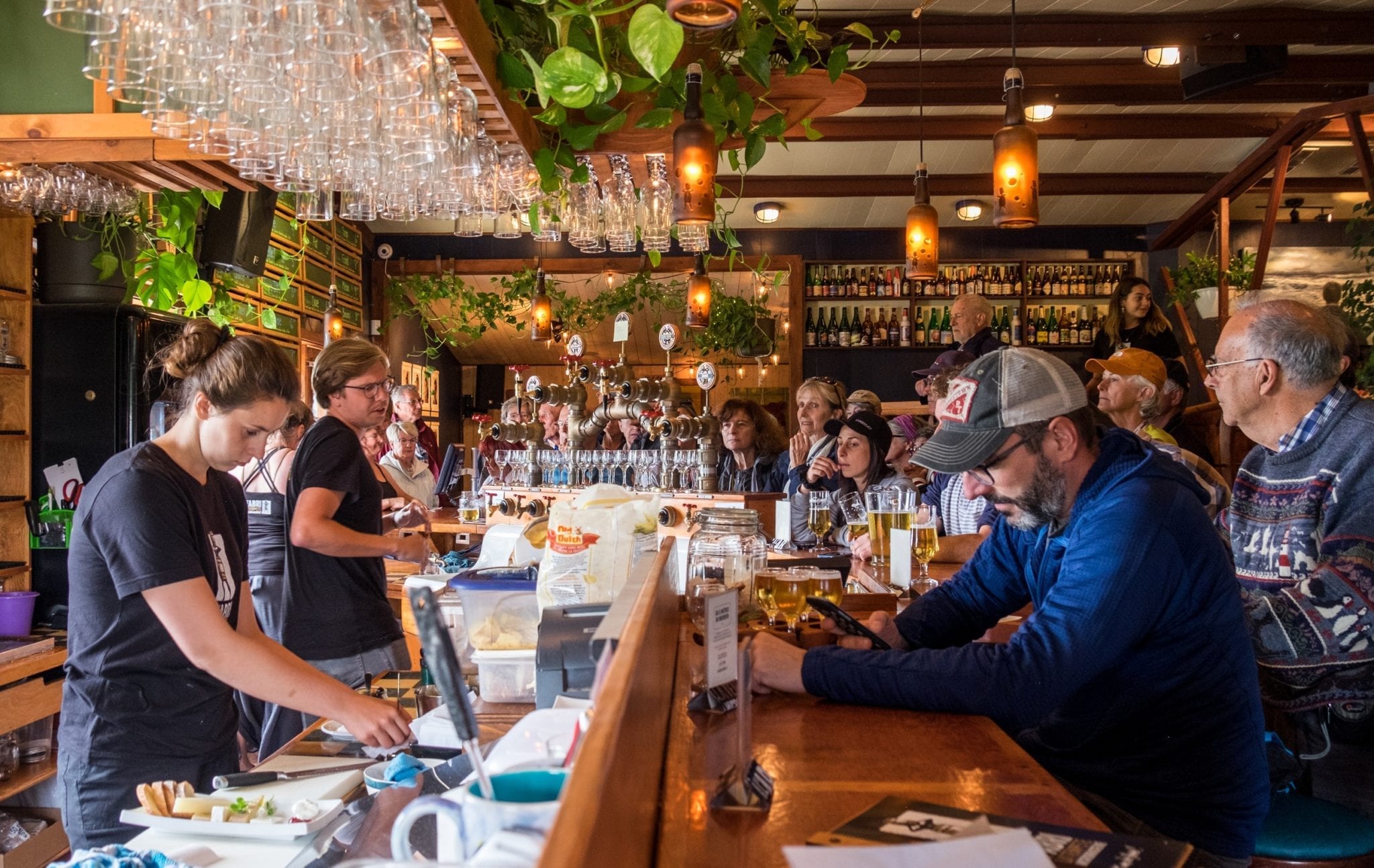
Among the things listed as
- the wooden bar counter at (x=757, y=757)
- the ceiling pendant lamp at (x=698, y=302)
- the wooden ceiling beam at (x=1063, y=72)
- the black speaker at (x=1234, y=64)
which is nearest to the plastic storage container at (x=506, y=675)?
the wooden bar counter at (x=757, y=757)

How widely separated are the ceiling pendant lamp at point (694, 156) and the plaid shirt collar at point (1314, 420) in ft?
5.05

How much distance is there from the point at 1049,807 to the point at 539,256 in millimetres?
8526

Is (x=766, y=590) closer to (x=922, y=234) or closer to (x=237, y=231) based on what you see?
(x=922, y=234)

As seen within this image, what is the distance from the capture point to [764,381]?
1229 cm

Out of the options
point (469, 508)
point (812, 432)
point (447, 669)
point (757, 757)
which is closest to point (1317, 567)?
point (757, 757)

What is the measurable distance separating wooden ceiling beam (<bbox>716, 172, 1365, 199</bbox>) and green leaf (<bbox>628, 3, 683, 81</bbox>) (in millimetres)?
6340

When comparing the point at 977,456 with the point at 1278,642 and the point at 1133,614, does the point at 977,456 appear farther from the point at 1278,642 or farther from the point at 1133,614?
the point at 1278,642

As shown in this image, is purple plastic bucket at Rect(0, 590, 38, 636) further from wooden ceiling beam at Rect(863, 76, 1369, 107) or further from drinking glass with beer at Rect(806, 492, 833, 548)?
wooden ceiling beam at Rect(863, 76, 1369, 107)

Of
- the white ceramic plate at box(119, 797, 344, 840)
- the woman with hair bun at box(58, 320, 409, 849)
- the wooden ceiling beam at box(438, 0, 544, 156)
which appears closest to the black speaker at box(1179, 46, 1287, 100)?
the wooden ceiling beam at box(438, 0, 544, 156)

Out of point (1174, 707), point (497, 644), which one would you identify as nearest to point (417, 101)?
point (497, 644)

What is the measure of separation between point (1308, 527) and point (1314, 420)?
0.26 metres

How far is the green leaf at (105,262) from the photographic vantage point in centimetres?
477

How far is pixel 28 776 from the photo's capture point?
3965 mm

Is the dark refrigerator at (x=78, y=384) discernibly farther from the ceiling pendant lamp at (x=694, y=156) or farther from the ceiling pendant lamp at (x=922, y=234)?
the ceiling pendant lamp at (x=922, y=234)
